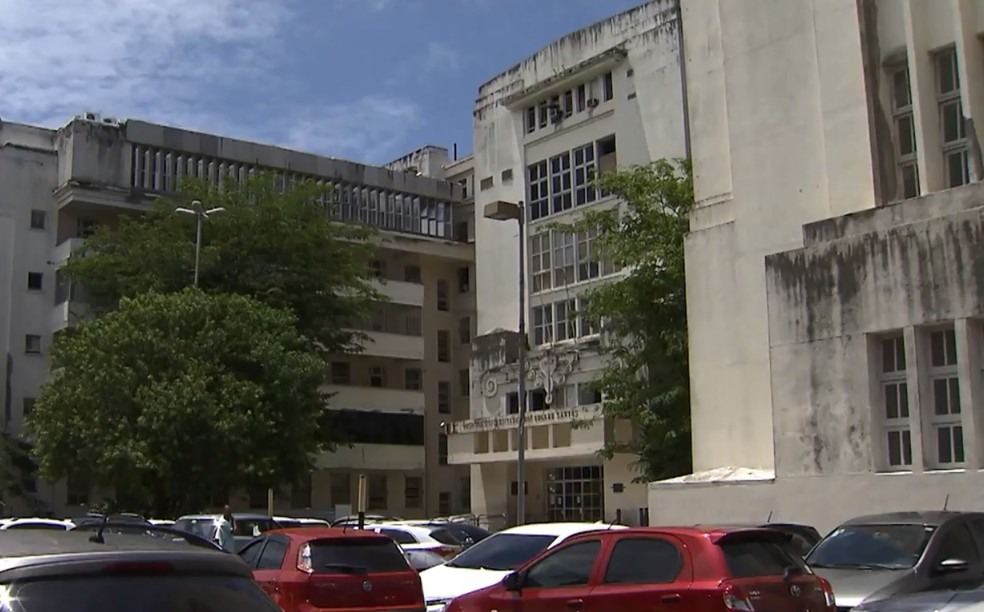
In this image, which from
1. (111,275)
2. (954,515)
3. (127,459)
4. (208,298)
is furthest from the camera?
(111,275)

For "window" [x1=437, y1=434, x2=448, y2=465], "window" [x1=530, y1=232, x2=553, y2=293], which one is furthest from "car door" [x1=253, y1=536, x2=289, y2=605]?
"window" [x1=437, y1=434, x2=448, y2=465]

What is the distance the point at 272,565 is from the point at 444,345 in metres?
41.5

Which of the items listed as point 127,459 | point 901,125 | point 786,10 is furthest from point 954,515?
point 127,459

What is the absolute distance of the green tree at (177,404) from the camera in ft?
113

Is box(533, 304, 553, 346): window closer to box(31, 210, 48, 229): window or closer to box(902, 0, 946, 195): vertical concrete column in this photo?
box(31, 210, 48, 229): window

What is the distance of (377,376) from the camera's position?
171 ft

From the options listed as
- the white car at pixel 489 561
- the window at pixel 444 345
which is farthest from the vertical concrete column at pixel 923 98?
the window at pixel 444 345

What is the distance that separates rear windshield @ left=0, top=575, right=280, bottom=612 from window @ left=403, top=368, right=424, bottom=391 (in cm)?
4741

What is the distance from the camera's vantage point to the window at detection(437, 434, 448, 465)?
5297 cm

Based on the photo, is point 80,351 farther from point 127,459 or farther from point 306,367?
point 306,367

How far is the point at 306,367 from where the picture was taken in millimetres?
37094

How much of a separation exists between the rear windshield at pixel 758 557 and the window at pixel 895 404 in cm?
1274

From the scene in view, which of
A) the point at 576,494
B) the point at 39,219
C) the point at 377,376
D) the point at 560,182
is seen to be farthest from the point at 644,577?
the point at 377,376

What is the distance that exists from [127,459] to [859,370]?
67.7 feet
